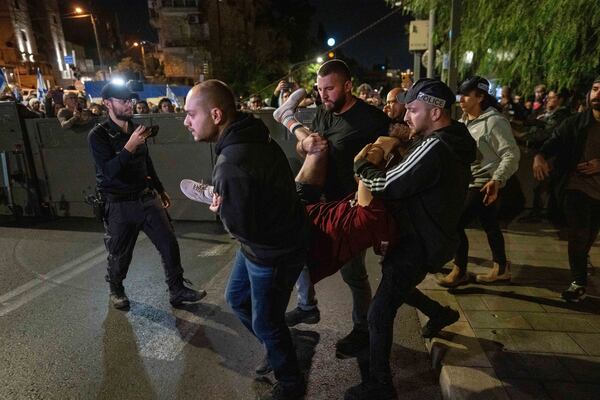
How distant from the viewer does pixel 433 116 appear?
2.30 metres

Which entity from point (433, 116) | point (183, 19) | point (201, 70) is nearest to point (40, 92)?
point (433, 116)

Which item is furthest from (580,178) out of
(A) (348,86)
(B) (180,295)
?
(B) (180,295)

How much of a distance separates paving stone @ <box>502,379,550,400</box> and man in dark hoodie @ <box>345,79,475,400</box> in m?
0.71

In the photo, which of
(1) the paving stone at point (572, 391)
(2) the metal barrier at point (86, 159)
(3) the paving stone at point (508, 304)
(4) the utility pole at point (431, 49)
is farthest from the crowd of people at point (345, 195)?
(4) the utility pole at point (431, 49)

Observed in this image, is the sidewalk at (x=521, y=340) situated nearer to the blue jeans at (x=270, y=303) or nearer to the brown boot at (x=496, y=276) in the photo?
the brown boot at (x=496, y=276)

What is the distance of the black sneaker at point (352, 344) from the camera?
3.03 meters

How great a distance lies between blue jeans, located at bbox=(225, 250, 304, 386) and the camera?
2275mm

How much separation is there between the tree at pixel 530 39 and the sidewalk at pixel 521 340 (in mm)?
2890

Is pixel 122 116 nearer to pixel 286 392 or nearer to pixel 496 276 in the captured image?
pixel 286 392

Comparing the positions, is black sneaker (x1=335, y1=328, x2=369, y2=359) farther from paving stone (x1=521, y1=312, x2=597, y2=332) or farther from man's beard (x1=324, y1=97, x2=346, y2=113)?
man's beard (x1=324, y1=97, x2=346, y2=113)

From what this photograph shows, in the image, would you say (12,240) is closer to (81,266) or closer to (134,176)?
(81,266)

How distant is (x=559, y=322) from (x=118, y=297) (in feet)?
13.0

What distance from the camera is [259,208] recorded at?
210cm

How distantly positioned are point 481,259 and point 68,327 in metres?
4.39
